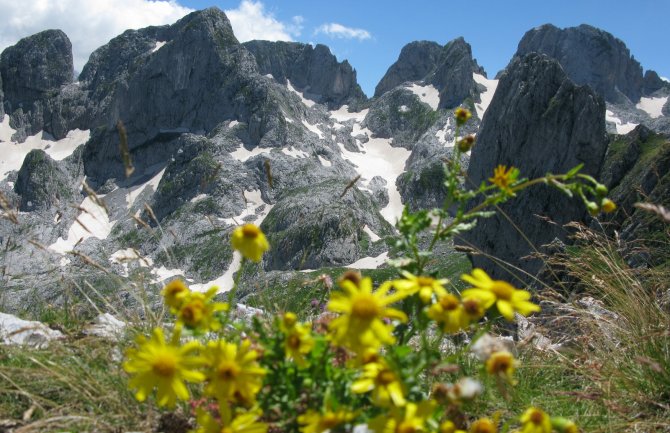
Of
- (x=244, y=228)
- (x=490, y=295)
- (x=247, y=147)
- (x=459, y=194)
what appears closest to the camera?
(x=490, y=295)

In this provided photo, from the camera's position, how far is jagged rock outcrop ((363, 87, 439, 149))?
172250 mm

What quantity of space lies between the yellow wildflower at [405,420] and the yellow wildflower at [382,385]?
4 cm

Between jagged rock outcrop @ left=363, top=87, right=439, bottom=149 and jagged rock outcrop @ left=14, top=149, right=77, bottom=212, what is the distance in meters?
105

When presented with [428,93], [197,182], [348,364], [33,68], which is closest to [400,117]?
[428,93]

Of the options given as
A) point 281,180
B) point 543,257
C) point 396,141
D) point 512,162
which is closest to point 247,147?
point 281,180

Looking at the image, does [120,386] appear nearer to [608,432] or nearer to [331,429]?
[331,429]

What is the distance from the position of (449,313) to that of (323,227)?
344 ft

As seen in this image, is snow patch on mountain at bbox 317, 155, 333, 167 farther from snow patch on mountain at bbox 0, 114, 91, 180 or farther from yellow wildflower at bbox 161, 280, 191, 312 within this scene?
yellow wildflower at bbox 161, 280, 191, 312

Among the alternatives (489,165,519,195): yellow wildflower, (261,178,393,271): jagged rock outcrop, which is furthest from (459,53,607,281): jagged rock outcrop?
(489,165,519,195): yellow wildflower

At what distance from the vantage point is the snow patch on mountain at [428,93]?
180300 mm

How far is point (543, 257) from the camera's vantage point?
4.95 meters

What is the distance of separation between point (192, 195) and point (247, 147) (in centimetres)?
2324

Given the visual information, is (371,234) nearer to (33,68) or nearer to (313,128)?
(313,128)

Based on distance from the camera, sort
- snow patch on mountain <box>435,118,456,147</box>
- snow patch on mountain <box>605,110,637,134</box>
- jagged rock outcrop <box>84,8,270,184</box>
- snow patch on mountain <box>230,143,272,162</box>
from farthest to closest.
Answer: snow patch on mountain <box>605,110,637,134</box>
snow patch on mountain <box>435,118,456,147</box>
jagged rock outcrop <box>84,8,270,184</box>
snow patch on mountain <box>230,143,272,162</box>
